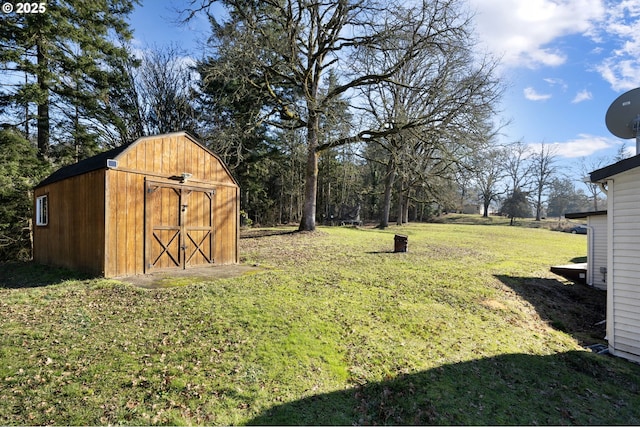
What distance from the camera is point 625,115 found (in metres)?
6.41

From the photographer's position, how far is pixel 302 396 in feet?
11.9

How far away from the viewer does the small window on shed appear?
977 centimetres

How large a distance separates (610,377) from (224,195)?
9304 millimetres

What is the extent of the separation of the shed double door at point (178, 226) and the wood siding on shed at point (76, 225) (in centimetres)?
96

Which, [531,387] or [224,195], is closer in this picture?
[531,387]

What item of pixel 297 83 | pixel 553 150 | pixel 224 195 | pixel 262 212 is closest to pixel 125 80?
pixel 297 83

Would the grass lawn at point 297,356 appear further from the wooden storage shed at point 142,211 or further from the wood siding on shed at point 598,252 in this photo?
the wood siding on shed at point 598,252

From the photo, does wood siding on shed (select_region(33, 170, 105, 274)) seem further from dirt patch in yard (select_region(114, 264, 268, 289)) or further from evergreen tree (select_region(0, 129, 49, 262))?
evergreen tree (select_region(0, 129, 49, 262))

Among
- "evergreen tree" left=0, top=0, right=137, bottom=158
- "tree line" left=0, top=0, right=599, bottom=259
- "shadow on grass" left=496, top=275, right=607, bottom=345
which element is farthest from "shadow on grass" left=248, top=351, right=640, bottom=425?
"evergreen tree" left=0, top=0, right=137, bottom=158

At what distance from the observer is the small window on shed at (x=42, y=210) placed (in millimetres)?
9766

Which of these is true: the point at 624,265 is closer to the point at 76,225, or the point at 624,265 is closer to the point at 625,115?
the point at 625,115

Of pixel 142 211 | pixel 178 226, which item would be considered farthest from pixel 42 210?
pixel 178 226

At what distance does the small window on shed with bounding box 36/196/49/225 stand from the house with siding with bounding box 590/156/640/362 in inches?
556

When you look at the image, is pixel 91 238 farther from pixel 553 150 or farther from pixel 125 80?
→ pixel 553 150
